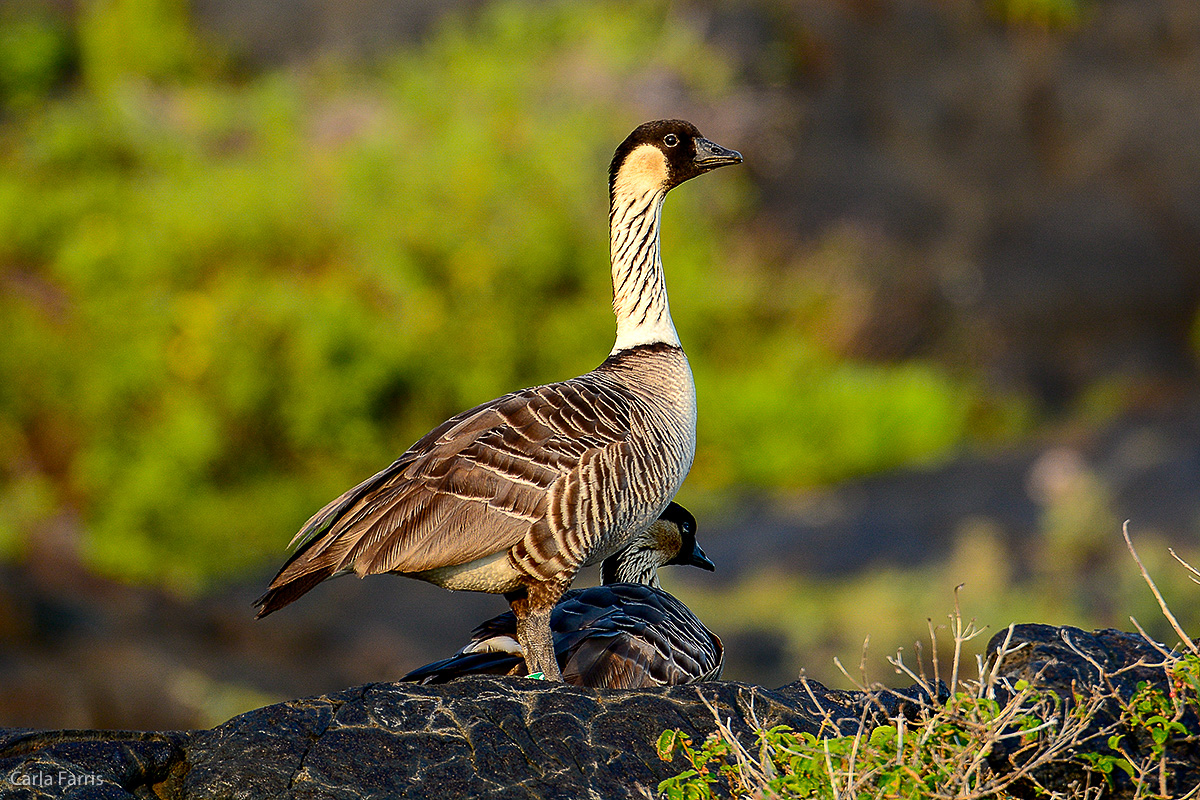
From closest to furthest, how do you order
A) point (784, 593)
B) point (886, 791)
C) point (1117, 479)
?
point (886, 791) < point (784, 593) < point (1117, 479)

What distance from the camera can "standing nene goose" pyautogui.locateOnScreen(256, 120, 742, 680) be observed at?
4949 mm

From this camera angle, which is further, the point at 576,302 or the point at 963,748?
the point at 576,302

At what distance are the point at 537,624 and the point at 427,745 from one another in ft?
4.17

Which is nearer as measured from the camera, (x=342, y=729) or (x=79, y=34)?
(x=342, y=729)

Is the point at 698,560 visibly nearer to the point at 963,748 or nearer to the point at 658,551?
the point at 658,551

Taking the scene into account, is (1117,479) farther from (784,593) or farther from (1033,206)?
(1033,206)

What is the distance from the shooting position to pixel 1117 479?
1317 cm

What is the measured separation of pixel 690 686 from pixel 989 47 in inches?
771

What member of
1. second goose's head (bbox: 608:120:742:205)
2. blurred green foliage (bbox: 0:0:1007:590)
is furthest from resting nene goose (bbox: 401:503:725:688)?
blurred green foliage (bbox: 0:0:1007:590)

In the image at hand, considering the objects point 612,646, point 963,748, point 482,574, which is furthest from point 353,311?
point 963,748

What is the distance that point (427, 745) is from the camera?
3861 mm

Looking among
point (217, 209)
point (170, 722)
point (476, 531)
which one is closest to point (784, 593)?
point (170, 722)

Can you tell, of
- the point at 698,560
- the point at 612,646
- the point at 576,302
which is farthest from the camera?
the point at 576,302

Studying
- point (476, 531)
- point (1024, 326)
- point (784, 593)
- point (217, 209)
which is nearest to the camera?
point (476, 531)
